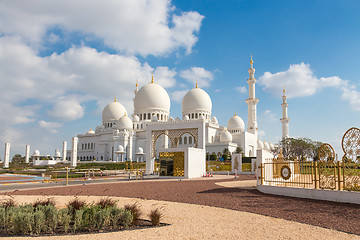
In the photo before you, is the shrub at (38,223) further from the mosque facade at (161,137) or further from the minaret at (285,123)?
the minaret at (285,123)

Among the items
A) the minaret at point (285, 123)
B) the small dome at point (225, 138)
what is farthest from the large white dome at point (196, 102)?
the minaret at point (285, 123)

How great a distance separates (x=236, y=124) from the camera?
61312mm

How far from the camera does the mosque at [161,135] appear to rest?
53.9 meters

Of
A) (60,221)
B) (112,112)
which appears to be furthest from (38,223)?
(112,112)

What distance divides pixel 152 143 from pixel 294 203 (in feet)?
70.1

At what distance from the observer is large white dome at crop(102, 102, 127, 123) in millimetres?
70750

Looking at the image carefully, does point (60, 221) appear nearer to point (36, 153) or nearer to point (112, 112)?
point (112, 112)

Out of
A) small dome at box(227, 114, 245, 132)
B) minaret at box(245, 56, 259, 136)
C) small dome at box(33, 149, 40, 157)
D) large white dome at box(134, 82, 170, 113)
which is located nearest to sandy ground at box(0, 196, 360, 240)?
minaret at box(245, 56, 259, 136)

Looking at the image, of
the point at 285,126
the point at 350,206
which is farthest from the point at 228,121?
the point at 350,206

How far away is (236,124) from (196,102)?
391 inches

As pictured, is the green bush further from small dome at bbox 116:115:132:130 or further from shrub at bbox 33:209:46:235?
small dome at bbox 116:115:132:130

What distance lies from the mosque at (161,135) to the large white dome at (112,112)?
9.9 inches

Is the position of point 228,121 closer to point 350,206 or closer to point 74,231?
point 350,206

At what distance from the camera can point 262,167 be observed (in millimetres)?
13391
